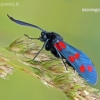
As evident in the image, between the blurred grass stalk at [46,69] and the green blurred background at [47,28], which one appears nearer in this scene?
the blurred grass stalk at [46,69]

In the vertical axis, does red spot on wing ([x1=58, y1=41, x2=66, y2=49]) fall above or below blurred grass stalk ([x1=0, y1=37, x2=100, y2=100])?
above

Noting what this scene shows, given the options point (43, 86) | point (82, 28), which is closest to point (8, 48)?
point (43, 86)

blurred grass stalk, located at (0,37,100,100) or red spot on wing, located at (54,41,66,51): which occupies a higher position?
red spot on wing, located at (54,41,66,51)

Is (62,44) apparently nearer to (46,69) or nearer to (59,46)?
(59,46)

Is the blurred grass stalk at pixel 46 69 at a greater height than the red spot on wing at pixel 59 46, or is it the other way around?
the red spot on wing at pixel 59 46

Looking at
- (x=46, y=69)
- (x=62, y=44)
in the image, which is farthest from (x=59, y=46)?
(x=46, y=69)

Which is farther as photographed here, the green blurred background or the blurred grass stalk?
the green blurred background
